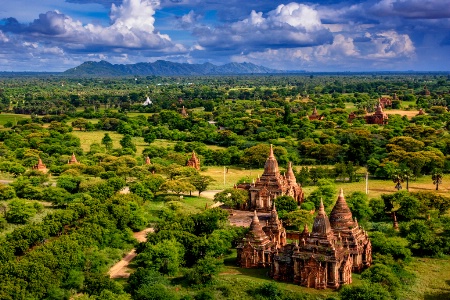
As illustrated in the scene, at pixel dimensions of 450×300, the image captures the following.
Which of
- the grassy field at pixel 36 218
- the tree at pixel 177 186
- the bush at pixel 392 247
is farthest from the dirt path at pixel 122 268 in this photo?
the bush at pixel 392 247

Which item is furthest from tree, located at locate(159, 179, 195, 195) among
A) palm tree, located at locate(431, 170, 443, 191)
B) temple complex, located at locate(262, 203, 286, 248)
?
palm tree, located at locate(431, 170, 443, 191)

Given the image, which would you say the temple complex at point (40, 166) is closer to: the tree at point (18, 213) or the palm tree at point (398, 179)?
the tree at point (18, 213)

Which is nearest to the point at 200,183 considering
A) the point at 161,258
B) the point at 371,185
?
the point at 371,185

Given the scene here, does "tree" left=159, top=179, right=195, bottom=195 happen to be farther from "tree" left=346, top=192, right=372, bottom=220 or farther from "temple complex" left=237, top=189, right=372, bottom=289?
"temple complex" left=237, top=189, right=372, bottom=289

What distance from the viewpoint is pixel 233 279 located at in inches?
1497

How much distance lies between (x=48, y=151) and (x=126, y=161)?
2140 centimetres

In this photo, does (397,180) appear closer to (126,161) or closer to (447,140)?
(447,140)

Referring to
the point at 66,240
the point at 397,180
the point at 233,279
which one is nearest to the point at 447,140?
the point at 397,180

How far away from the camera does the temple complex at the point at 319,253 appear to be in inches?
1442

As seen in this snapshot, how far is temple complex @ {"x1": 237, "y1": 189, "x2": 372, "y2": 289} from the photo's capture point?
36625mm

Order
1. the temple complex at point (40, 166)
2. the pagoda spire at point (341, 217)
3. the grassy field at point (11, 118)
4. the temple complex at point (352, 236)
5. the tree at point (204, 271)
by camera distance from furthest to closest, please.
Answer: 1. the grassy field at point (11, 118)
2. the temple complex at point (40, 166)
3. the pagoda spire at point (341, 217)
4. the temple complex at point (352, 236)
5. the tree at point (204, 271)

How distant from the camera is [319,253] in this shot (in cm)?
3691

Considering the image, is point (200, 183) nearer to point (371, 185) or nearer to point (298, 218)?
point (298, 218)

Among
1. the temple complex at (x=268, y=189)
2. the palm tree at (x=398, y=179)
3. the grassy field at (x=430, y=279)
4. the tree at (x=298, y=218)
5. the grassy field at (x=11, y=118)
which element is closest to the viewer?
the grassy field at (x=430, y=279)
